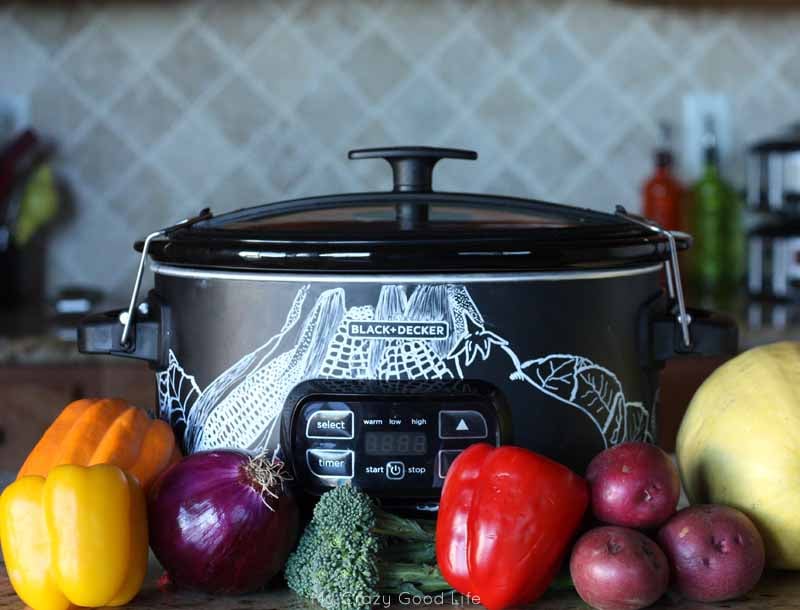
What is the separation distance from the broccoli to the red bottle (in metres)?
1.83

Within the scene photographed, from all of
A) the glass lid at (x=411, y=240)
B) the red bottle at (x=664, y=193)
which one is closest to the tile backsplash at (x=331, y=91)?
the red bottle at (x=664, y=193)

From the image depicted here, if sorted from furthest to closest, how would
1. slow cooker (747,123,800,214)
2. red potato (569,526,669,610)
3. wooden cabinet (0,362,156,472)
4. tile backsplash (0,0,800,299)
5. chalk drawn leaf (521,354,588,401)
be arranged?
tile backsplash (0,0,800,299) → slow cooker (747,123,800,214) → wooden cabinet (0,362,156,472) → chalk drawn leaf (521,354,588,401) → red potato (569,526,669,610)

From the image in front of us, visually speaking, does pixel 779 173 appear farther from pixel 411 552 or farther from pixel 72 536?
pixel 72 536

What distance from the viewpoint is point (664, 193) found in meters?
2.51

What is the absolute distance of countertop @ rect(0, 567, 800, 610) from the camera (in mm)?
762

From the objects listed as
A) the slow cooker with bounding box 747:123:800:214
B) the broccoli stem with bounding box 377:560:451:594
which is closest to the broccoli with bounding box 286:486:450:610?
the broccoli stem with bounding box 377:560:451:594

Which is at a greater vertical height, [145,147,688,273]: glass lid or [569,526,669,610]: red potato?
[145,147,688,273]: glass lid

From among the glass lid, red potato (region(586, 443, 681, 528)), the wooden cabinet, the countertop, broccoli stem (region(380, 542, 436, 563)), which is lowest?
the wooden cabinet

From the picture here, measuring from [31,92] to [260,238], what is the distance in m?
1.89

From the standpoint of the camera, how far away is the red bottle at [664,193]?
251cm

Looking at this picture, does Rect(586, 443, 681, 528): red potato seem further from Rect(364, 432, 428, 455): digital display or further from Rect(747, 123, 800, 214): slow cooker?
Rect(747, 123, 800, 214): slow cooker

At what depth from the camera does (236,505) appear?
0.75 meters

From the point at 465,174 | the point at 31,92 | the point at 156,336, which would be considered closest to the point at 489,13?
the point at 465,174

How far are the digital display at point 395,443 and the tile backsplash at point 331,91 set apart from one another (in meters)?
1.77
